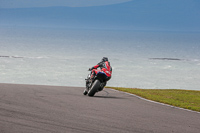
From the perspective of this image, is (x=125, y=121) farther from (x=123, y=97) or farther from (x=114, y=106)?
(x=123, y=97)

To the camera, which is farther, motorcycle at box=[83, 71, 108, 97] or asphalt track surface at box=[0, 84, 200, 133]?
motorcycle at box=[83, 71, 108, 97]

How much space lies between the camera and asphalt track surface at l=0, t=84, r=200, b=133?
10.5 metres

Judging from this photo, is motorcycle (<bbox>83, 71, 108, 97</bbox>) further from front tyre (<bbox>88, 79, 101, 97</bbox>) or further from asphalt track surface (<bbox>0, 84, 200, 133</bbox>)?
Answer: asphalt track surface (<bbox>0, 84, 200, 133</bbox>)

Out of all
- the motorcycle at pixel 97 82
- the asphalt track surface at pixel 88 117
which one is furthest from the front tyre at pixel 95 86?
the asphalt track surface at pixel 88 117

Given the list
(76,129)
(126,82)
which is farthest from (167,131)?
(126,82)

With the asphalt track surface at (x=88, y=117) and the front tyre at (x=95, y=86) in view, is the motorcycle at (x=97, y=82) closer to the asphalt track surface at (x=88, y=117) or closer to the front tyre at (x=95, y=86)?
the front tyre at (x=95, y=86)

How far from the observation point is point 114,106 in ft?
50.0

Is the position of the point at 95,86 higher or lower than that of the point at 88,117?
higher

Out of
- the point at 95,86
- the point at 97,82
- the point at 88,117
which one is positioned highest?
the point at 97,82

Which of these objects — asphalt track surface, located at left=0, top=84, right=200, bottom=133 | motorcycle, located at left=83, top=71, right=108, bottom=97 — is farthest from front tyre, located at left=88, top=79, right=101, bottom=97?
asphalt track surface, located at left=0, top=84, right=200, bottom=133

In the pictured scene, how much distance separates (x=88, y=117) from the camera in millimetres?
12227

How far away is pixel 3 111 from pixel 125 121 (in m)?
3.62

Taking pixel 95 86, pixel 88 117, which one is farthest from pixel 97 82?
pixel 88 117

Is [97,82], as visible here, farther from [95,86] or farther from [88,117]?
[88,117]
